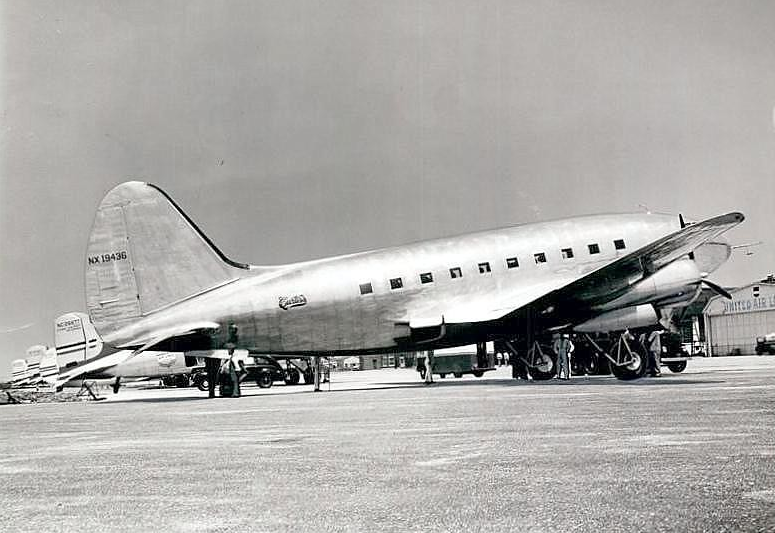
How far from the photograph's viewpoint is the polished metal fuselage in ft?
78.3

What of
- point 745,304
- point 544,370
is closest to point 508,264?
point 544,370

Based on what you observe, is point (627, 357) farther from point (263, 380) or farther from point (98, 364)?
point (98, 364)

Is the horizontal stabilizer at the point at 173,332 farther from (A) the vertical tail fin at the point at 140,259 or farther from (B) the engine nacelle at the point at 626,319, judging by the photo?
(B) the engine nacelle at the point at 626,319

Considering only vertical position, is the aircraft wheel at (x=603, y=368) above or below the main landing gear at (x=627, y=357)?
below

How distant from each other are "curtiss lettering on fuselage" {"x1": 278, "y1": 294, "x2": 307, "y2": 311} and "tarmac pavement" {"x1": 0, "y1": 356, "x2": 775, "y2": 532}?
11147mm

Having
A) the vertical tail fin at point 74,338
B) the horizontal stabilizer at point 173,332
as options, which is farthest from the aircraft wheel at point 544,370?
the vertical tail fin at point 74,338

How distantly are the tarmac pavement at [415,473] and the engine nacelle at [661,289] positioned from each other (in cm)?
1147

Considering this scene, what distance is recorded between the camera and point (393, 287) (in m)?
25.6

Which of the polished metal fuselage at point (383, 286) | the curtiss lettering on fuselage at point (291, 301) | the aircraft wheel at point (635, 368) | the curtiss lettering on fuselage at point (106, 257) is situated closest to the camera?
the aircraft wheel at point (635, 368)

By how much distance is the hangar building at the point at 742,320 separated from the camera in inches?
3420

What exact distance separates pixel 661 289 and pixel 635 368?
9.24 feet

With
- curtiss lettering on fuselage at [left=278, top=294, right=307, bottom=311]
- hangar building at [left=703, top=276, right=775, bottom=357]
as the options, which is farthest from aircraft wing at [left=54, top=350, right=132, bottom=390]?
hangar building at [left=703, top=276, right=775, bottom=357]

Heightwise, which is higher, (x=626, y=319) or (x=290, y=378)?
(x=626, y=319)

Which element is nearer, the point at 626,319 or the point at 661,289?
the point at 626,319
